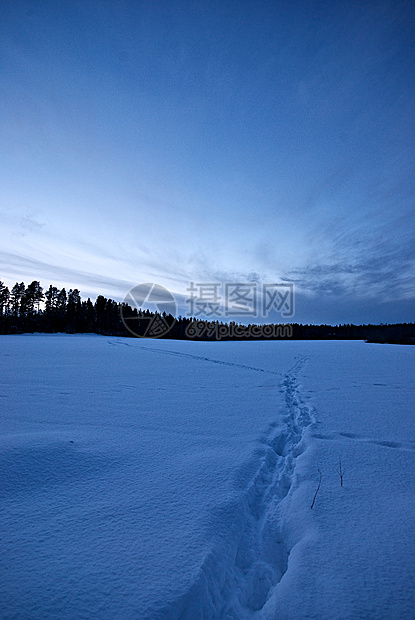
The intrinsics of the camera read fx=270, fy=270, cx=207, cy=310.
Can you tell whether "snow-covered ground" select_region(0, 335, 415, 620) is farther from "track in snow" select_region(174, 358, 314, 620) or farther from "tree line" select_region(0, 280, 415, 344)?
"tree line" select_region(0, 280, 415, 344)

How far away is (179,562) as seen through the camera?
63.2 inches

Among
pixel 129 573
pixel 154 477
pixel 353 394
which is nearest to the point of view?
pixel 129 573

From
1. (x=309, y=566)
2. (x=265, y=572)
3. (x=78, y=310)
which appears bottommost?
(x=265, y=572)

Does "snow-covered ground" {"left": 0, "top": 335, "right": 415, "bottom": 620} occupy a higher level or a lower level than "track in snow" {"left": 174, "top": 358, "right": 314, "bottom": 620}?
higher

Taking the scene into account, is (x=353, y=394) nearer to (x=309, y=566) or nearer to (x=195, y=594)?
(x=309, y=566)

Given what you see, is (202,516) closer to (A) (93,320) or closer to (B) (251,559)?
(B) (251,559)

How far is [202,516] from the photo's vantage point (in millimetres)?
2025

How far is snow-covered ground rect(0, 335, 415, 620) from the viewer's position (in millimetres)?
1430

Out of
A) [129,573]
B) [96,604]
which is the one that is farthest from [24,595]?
[129,573]

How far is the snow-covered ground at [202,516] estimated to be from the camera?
1.43m

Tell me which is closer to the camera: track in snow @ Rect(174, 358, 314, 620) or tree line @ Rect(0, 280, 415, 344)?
track in snow @ Rect(174, 358, 314, 620)

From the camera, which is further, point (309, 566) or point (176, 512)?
point (176, 512)

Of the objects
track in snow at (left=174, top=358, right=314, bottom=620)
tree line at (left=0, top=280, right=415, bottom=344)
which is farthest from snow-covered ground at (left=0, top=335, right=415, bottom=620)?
tree line at (left=0, top=280, right=415, bottom=344)

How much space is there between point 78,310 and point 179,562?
60448 mm
